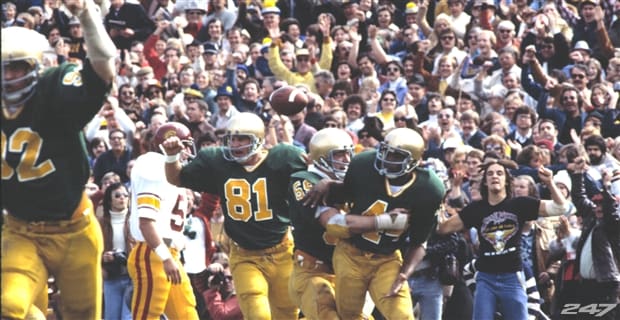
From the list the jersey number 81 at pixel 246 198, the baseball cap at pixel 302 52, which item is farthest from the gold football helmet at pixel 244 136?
the baseball cap at pixel 302 52

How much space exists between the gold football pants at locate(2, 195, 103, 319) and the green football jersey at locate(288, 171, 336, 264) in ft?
6.10

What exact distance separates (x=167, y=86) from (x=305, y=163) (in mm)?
6999

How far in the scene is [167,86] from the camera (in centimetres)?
1639

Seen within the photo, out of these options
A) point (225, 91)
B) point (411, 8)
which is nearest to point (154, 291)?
point (225, 91)

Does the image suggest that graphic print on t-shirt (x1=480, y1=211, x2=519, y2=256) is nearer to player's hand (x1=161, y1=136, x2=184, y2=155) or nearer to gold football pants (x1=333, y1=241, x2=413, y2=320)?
gold football pants (x1=333, y1=241, x2=413, y2=320)

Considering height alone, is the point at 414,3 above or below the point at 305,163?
below

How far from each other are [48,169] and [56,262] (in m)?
0.52

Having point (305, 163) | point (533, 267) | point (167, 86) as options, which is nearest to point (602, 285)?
→ point (533, 267)

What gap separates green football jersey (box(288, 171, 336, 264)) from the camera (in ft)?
30.4

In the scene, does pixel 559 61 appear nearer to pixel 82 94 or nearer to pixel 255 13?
pixel 255 13

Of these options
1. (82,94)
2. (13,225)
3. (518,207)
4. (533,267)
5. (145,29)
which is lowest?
(145,29)

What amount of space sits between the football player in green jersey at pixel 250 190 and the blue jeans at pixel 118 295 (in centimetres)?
191

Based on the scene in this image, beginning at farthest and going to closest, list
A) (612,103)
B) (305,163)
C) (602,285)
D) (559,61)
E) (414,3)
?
(414,3) → (559,61) → (612,103) → (602,285) → (305,163)

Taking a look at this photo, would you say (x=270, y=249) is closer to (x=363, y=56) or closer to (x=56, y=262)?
(x=56, y=262)
